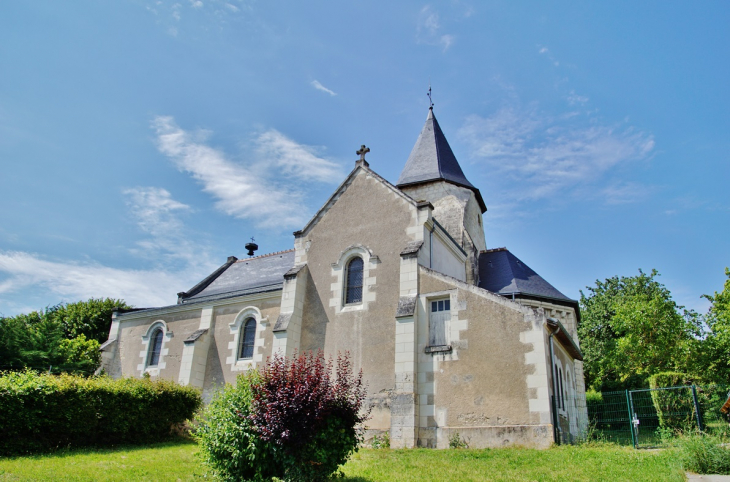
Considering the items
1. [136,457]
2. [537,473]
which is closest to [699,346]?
[537,473]

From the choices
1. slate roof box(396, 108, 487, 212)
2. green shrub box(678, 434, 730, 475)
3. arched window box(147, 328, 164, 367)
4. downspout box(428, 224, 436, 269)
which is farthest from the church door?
arched window box(147, 328, 164, 367)

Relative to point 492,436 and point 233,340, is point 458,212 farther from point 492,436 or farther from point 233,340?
point 492,436

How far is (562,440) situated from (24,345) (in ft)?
61.1

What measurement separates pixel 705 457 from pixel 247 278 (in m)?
18.1

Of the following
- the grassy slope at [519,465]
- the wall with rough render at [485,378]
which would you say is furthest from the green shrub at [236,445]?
the wall with rough render at [485,378]

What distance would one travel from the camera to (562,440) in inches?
465

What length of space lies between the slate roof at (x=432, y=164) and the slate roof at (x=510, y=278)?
3.47m

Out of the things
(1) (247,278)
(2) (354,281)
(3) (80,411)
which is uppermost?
(1) (247,278)

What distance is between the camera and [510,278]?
1902 cm

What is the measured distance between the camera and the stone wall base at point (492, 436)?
11.0 m

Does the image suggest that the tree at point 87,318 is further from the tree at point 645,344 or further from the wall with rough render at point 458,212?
the tree at point 645,344

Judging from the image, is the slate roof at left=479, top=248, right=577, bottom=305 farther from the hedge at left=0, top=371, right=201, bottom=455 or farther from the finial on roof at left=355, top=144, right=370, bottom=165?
the hedge at left=0, top=371, right=201, bottom=455

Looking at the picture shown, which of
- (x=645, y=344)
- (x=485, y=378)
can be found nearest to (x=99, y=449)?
(x=485, y=378)

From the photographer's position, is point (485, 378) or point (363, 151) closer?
point (485, 378)
